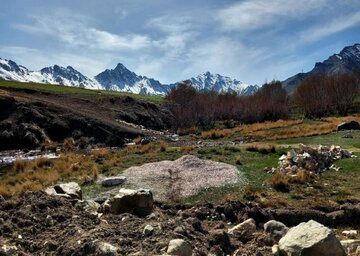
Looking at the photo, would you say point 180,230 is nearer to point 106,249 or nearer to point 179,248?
point 179,248

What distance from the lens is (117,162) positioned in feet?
114

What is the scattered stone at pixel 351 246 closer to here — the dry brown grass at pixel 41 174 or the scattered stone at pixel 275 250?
the scattered stone at pixel 275 250

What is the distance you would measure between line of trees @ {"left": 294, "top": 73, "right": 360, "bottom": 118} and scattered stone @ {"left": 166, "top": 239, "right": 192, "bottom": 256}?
105m

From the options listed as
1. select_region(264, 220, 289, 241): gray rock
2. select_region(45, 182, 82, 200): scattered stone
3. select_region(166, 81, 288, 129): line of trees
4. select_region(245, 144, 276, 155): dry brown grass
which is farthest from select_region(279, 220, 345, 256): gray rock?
select_region(166, 81, 288, 129): line of trees

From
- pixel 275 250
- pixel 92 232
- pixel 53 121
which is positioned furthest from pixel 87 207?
pixel 53 121

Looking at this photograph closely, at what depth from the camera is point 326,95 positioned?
383ft

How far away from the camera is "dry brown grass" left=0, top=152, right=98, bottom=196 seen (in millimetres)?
27539

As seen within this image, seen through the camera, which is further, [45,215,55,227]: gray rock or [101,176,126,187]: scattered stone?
[101,176,126,187]: scattered stone

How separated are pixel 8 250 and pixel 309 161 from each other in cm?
2135

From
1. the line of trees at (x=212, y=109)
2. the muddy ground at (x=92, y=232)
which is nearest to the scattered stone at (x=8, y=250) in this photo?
the muddy ground at (x=92, y=232)

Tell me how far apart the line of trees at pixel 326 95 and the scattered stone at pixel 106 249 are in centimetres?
10572

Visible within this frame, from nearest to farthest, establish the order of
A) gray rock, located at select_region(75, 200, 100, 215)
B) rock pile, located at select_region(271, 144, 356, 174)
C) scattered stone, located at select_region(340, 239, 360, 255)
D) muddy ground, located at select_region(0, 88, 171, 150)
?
scattered stone, located at select_region(340, 239, 360, 255)
gray rock, located at select_region(75, 200, 100, 215)
rock pile, located at select_region(271, 144, 356, 174)
muddy ground, located at select_region(0, 88, 171, 150)

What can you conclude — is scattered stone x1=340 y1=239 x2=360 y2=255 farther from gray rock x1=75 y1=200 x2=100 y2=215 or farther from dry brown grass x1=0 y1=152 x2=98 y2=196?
dry brown grass x1=0 y1=152 x2=98 y2=196

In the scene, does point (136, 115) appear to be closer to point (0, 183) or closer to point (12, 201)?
point (0, 183)
